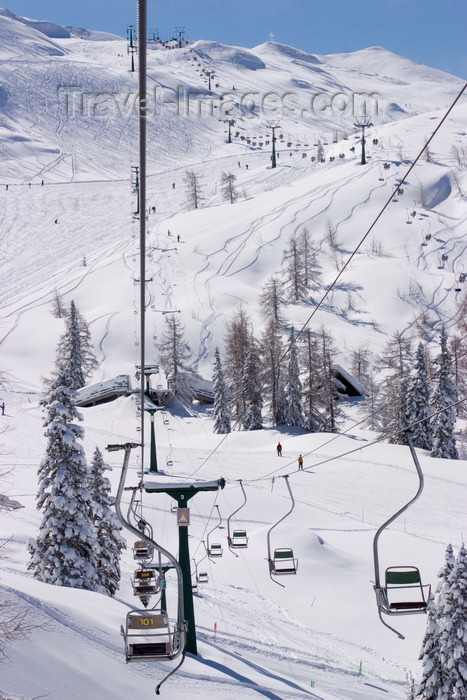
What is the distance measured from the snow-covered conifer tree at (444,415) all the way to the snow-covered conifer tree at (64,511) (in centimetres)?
2433

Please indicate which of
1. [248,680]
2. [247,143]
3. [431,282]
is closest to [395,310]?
[431,282]

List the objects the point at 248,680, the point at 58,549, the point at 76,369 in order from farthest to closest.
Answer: the point at 76,369 → the point at 58,549 → the point at 248,680

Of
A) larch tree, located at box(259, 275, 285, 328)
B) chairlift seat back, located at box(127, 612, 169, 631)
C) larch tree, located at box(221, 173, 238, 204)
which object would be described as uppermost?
chairlift seat back, located at box(127, 612, 169, 631)

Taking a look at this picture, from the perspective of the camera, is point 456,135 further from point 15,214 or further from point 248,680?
point 248,680

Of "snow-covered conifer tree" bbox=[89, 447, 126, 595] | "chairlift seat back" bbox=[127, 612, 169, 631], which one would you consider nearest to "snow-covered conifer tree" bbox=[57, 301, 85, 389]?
"snow-covered conifer tree" bbox=[89, 447, 126, 595]

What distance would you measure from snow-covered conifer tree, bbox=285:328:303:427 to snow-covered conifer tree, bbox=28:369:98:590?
86.2ft

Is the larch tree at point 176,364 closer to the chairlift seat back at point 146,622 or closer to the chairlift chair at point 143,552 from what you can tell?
the chairlift chair at point 143,552

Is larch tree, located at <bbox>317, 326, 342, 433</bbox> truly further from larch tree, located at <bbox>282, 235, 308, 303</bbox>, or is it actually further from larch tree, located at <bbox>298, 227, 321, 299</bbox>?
larch tree, located at <bbox>298, 227, 321, 299</bbox>

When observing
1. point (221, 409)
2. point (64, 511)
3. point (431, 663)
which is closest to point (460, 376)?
point (221, 409)

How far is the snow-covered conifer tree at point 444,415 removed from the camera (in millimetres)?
38938

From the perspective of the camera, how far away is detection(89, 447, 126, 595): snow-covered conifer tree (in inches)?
815

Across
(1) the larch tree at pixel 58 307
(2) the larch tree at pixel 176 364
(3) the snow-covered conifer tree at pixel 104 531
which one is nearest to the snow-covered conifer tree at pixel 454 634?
(3) the snow-covered conifer tree at pixel 104 531

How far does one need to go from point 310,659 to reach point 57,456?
30.6 feet

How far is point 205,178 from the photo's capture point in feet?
411
